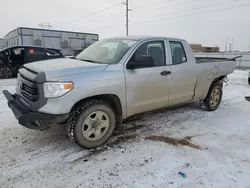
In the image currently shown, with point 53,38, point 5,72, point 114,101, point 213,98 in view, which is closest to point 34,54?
point 5,72

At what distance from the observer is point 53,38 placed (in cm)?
2638

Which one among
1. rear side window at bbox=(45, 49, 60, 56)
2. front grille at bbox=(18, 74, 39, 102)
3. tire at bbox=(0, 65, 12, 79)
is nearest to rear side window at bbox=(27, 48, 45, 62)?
rear side window at bbox=(45, 49, 60, 56)

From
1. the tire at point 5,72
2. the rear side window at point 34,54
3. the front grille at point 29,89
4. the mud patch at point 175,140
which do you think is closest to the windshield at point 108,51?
the front grille at point 29,89

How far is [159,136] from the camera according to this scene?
3770 millimetres

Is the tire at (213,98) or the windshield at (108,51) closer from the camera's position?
the windshield at (108,51)

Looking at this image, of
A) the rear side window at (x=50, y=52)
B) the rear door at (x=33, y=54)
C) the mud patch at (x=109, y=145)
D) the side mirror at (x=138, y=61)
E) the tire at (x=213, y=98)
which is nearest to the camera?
the mud patch at (x=109, y=145)

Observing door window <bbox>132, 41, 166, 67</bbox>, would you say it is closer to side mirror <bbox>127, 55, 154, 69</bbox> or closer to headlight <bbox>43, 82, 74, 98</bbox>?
side mirror <bbox>127, 55, 154, 69</bbox>

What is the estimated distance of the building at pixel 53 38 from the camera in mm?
25047

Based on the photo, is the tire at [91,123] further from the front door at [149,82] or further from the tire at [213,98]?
the tire at [213,98]

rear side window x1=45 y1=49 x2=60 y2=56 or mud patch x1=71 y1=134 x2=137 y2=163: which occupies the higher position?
rear side window x1=45 y1=49 x2=60 y2=56

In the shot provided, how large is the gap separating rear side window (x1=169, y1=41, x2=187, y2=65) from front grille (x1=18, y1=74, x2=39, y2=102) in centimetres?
264

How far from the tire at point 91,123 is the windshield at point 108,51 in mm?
814

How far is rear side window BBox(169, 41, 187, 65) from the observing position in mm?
4191

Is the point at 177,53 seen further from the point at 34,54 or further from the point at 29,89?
the point at 34,54
